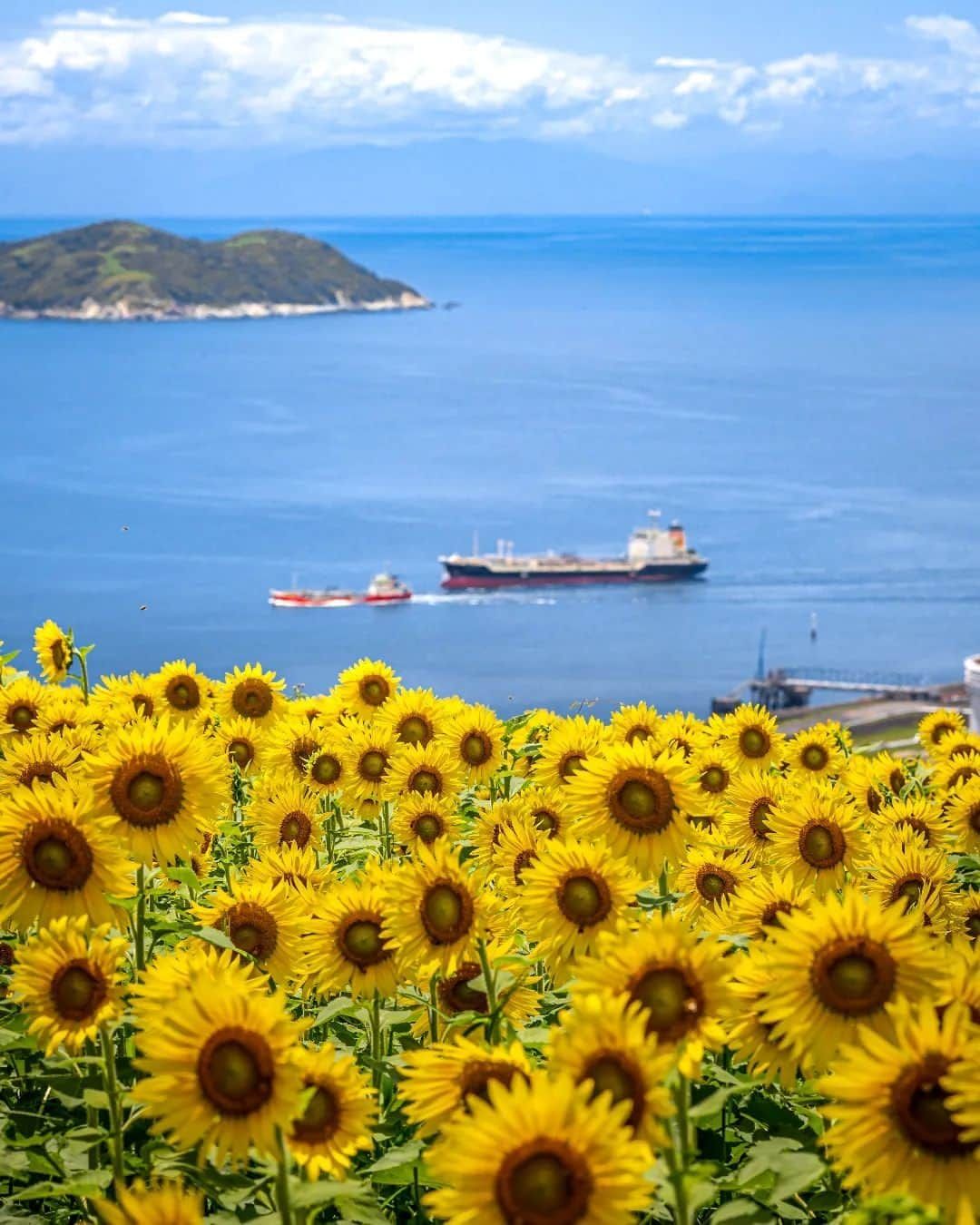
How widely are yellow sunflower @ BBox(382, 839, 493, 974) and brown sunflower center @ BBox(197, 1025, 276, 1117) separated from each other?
0.71 metres

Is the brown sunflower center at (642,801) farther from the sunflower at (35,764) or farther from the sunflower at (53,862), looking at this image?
the sunflower at (35,764)

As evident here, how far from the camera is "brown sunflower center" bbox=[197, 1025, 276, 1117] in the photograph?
2.00 meters

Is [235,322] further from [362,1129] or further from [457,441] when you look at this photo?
[362,1129]

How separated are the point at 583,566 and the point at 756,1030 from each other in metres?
66.7

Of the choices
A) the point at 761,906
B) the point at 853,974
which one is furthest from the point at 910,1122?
the point at 761,906

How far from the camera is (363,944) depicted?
288cm

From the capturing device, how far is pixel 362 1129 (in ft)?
7.13

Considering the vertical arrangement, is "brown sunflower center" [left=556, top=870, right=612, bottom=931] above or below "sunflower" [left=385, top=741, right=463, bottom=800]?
below

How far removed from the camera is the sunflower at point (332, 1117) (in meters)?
2.17

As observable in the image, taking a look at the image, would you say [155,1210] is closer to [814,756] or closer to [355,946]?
[355,946]

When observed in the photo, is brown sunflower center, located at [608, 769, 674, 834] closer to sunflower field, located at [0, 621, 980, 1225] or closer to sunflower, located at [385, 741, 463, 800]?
sunflower field, located at [0, 621, 980, 1225]

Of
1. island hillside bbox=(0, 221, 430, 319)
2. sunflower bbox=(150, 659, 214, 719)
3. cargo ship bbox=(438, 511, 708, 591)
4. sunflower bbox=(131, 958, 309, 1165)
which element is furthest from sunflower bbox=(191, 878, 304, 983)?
island hillside bbox=(0, 221, 430, 319)

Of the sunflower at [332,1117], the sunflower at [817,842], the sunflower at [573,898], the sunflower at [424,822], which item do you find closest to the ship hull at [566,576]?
the sunflower at [424,822]

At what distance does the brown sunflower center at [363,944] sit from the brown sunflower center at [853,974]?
0.92m
